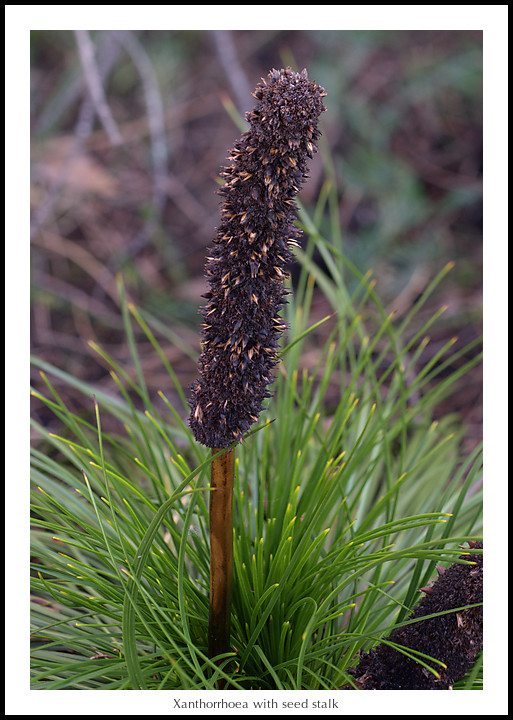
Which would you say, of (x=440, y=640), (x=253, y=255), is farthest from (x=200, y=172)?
(x=440, y=640)

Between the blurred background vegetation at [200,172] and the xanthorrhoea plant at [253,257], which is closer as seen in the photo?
the xanthorrhoea plant at [253,257]

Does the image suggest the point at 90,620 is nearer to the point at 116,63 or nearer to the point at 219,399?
the point at 219,399

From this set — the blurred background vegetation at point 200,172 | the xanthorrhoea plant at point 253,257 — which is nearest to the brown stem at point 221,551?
the xanthorrhoea plant at point 253,257

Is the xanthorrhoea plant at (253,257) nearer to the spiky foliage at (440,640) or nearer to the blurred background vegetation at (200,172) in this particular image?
the spiky foliage at (440,640)

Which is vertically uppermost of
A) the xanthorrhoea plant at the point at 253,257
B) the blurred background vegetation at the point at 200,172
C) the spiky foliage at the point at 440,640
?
the blurred background vegetation at the point at 200,172

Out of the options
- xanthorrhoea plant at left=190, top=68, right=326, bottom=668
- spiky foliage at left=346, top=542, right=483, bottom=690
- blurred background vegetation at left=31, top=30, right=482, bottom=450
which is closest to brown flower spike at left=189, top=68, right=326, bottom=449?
xanthorrhoea plant at left=190, top=68, right=326, bottom=668

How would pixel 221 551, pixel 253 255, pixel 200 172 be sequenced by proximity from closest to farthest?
pixel 253 255 < pixel 221 551 < pixel 200 172

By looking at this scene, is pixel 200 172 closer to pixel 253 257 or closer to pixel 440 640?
pixel 253 257
